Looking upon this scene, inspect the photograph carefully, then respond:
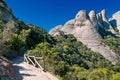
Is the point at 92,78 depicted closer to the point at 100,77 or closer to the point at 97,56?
the point at 100,77

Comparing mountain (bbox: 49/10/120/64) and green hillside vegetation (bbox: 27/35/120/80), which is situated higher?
mountain (bbox: 49/10/120/64)

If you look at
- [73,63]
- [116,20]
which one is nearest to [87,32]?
[73,63]

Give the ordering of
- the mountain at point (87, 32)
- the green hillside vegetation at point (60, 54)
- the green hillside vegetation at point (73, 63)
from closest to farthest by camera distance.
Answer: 1. the green hillside vegetation at point (73, 63)
2. the green hillside vegetation at point (60, 54)
3. the mountain at point (87, 32)

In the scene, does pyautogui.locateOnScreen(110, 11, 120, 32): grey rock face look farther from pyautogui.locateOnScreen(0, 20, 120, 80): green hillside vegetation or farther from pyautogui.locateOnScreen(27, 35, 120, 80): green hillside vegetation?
pyautogui.locateOnScreen(27, 35, 120, 80): green hillside vegetation

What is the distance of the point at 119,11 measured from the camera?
149875 millimetres

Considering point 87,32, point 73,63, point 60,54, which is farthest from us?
point 87,32

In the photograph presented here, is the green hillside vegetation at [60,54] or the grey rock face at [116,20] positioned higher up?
the grey rock face at [116,20]

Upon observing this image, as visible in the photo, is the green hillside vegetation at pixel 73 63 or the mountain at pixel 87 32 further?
the mountain at pixel 87 32

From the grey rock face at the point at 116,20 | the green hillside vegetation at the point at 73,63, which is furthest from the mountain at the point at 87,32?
the grey rock face at the point at 116,20

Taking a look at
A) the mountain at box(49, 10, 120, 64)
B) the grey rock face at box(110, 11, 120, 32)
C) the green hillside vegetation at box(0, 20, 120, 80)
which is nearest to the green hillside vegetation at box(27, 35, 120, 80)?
the green hillside vegetation at box(0, 20, 120, 80)

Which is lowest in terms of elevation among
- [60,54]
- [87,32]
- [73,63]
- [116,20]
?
[73,63]

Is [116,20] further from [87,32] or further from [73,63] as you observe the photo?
[73,63]

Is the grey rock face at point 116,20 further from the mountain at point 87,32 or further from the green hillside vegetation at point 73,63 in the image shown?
the green hillside vegetation at point 73,63

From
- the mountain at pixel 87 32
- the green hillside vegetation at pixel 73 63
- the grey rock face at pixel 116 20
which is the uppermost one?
the grey rock face at pixel 116 20
